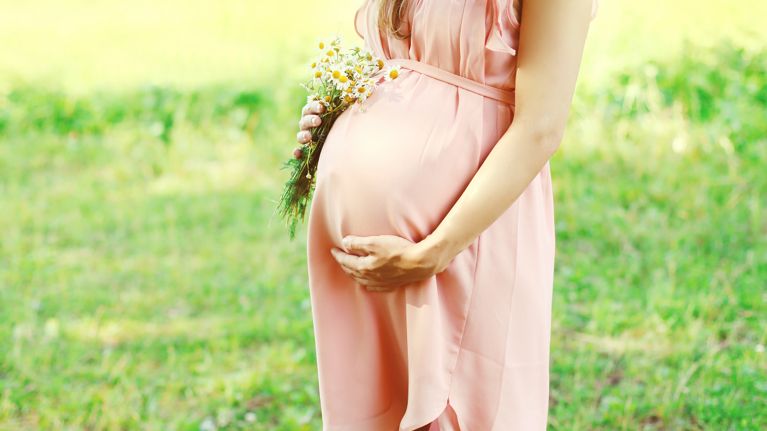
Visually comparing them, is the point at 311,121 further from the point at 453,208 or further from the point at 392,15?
the point at 453,208

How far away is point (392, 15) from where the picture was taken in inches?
74.2

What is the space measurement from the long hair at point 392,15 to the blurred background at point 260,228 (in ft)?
5.79

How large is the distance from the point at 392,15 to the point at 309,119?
0.30 m

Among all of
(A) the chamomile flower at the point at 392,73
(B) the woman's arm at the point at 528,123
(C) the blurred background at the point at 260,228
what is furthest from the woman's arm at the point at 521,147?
(C) the blurred background at the point at 260,228

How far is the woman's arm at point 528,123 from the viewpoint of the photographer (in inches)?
64.1

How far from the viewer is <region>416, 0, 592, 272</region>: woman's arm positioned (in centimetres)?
163

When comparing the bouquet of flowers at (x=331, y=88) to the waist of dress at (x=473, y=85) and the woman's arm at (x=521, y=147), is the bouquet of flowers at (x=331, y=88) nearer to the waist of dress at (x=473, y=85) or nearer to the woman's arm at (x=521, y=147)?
the waist of dress at (x=473, y=85)

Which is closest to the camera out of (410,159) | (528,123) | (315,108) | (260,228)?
(528,123)

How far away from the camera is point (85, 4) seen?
8.74 meters

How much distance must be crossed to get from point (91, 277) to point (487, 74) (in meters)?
3.18

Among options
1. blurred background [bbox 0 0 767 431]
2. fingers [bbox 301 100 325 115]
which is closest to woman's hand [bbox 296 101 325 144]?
fingers [bbox 301 100 325 115]

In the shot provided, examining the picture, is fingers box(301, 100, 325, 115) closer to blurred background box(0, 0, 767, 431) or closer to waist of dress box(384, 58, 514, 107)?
waist of dress box(384, 58, 514, 107)

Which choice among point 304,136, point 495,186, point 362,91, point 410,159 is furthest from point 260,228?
point 495,186

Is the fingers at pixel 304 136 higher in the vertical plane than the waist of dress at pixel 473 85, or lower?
lower
